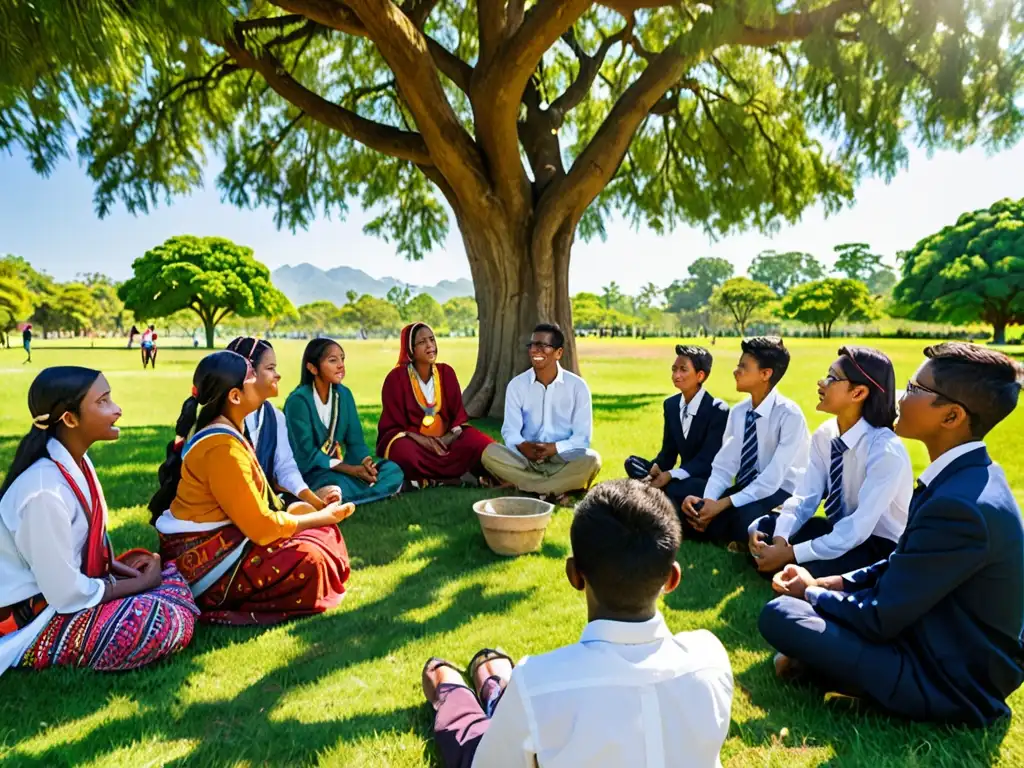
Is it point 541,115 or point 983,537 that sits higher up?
point 541,115

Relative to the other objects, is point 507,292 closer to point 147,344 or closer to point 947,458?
point 947,458

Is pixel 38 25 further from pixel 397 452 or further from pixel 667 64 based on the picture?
pixel 667 64

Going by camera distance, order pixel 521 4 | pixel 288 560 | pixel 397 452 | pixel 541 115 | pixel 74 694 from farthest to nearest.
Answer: pixel 541 115 < pixel 521 4 < pixel 397 452 < pixel 288 560 < pixel 74 694

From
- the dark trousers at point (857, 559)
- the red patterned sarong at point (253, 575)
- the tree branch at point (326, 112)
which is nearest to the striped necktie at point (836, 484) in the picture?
the dark trousers at point (857, 559)

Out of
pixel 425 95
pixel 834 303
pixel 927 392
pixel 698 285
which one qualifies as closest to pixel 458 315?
pixel 698 285

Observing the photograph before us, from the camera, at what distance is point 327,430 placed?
5.27 meters

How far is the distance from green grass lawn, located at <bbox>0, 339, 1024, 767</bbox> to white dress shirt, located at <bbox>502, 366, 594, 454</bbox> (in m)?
1.04

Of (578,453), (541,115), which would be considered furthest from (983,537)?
(541,115)

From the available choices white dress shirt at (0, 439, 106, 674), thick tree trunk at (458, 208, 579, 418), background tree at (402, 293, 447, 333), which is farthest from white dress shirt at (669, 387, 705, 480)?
background tree at (402, 293, 447, 333)

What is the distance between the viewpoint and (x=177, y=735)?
241cm

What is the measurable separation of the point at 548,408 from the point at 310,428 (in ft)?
6.48

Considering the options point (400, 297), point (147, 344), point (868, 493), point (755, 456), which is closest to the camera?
point (868, 493)

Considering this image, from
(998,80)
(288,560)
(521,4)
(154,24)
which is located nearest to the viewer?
(288,560)

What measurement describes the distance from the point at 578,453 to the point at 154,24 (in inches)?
180
